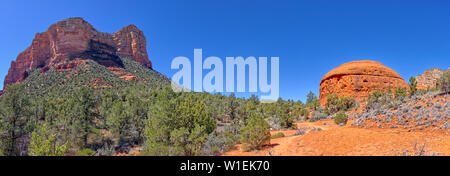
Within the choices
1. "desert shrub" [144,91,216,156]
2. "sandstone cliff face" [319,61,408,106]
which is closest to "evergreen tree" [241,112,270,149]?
"desert shrub" [144,91,216,156]

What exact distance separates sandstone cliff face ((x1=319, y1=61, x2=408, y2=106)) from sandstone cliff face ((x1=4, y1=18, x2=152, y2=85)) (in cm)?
7406

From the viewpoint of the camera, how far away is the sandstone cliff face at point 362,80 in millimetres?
31094

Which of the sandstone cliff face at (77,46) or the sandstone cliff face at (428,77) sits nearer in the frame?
the sandstone cliff face at (428,77)

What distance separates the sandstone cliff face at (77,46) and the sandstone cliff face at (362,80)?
243 feet

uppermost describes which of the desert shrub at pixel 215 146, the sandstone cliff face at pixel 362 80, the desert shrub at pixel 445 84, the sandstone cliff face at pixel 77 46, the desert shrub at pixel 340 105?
the sandstone cliff face at pixel 77 46

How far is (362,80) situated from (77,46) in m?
91.7

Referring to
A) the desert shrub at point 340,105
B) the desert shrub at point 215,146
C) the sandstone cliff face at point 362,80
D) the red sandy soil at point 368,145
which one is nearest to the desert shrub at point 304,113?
the desert shrub at point 340,105

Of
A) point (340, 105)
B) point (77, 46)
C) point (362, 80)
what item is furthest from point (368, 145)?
point (77, 46)

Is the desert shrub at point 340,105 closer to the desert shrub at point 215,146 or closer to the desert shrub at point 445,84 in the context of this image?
the desert shrub at point 445,84

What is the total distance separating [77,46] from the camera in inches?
2707

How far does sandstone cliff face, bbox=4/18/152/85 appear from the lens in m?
68.9

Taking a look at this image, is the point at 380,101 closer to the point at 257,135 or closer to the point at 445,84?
the point at 445,84
